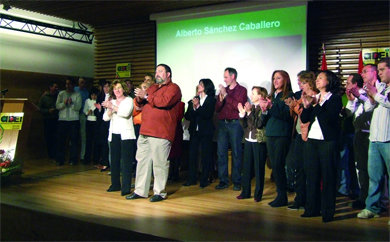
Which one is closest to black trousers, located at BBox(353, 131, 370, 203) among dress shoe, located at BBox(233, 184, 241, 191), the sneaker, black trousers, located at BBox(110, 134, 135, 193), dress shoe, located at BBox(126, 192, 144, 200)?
the sneaker

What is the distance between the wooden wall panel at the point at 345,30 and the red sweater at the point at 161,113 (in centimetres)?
270

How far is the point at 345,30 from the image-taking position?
611 centimetres

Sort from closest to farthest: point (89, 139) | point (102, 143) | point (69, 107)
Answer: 1. point (102, 143)
2. point (69, 107)
3. point (89, 139)

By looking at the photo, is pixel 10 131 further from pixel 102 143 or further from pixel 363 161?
pixel 363 161

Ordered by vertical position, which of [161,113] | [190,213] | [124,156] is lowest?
[190,213]

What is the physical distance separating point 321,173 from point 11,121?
→ 4.27 meters

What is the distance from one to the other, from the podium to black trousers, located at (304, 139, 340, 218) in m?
4.05

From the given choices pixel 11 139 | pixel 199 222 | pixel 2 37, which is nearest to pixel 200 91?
pixel 199 222

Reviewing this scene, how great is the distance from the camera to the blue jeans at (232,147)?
5520mm

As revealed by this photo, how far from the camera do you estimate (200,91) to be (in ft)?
18.6

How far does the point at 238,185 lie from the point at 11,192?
294 centimetres

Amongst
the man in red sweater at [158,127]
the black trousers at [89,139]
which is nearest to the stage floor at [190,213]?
the man in red sweater at [158,127]

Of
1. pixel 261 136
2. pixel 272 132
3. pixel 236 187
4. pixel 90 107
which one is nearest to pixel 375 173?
pixel 272 132

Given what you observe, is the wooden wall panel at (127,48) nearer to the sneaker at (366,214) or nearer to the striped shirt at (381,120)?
the striped shirt at (381,120)
